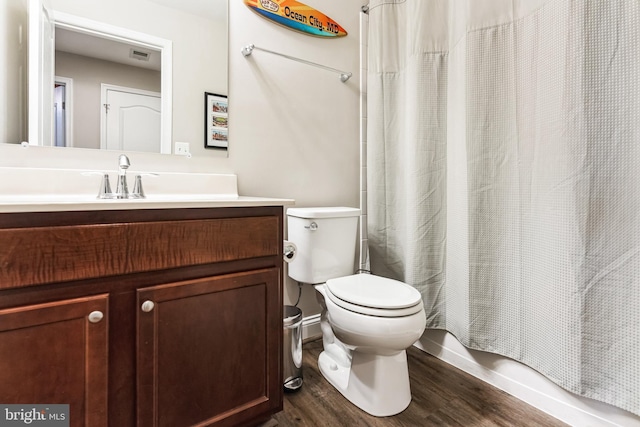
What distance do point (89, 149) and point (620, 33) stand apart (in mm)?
1896

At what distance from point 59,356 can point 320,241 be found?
1.01 m

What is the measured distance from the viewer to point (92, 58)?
1.19m

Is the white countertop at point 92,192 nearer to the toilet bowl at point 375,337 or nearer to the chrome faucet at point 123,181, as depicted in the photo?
the chrome faucet at point 123,181

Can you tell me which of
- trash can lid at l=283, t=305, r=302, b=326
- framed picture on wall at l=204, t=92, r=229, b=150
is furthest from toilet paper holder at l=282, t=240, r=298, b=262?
framed picture on wall at l=204, t=92, r=229, b=150

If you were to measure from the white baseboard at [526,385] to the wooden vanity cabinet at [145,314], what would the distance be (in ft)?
3.10

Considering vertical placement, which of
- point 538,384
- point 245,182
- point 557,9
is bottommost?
point 538,384

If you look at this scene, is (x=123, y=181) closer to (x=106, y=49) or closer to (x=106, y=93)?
(x=106, y=93)

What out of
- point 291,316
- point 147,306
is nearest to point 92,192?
point 147,306

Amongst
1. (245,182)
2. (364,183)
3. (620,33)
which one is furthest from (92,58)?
(620,33)

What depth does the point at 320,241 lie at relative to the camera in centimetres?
149

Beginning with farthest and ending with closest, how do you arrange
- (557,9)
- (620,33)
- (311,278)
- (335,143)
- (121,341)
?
1. (335,143)
2. (311,278)
3. (557,9)
4. (620,33)
5. (121,341)

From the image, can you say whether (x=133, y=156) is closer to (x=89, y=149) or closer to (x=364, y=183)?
(x=89, y=149)

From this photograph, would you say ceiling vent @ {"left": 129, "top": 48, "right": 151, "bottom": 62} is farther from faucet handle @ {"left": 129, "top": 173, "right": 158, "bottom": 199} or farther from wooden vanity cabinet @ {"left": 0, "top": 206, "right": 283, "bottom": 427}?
wooden vanity cabinet @ {"left": 0, "top": 206, "right": 283, "bottom": 427}

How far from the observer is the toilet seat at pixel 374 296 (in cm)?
110
